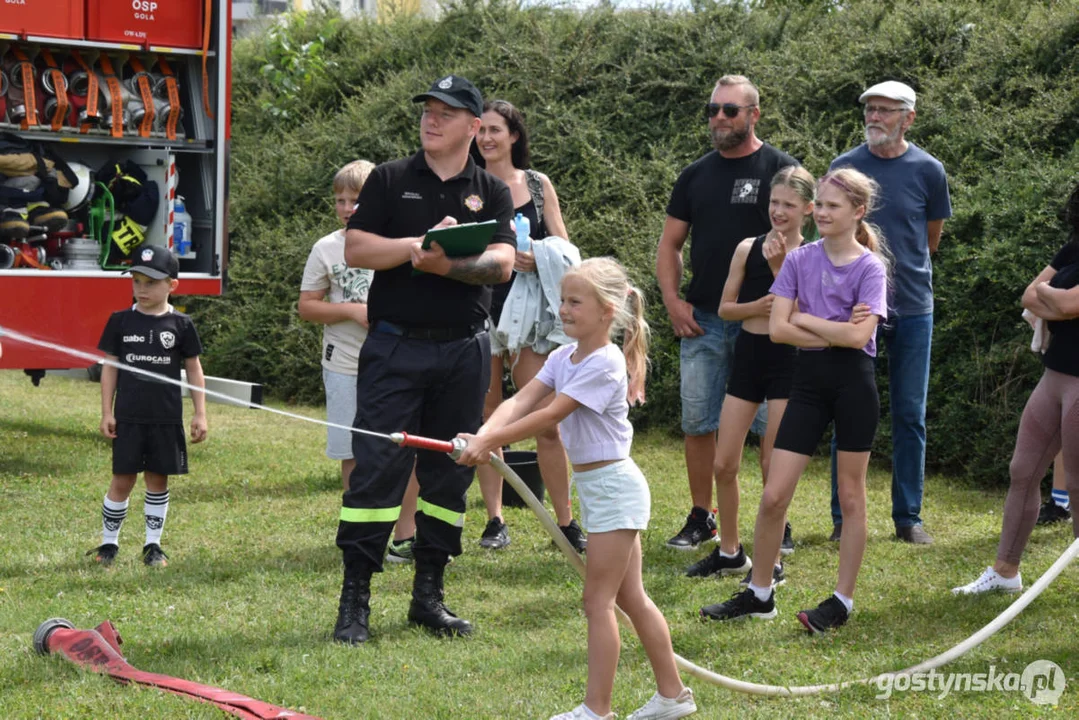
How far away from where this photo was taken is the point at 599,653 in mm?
4000

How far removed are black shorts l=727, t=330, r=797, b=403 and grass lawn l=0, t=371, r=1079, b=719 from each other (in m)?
0.94

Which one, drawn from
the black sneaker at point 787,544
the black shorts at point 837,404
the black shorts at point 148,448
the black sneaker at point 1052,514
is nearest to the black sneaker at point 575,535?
the black sneaker at point 787,544

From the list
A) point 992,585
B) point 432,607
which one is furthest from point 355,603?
point 992,585

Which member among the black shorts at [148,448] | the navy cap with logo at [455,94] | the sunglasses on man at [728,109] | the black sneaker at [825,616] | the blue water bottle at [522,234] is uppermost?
the sunglasses on man at [728,109]

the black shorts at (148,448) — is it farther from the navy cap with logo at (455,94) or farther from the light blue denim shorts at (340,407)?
the navy cap with logo at (455,94)

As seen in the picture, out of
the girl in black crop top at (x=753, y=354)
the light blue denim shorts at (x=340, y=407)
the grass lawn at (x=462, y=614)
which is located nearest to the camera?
the grass lawn at (x=462, y=614)

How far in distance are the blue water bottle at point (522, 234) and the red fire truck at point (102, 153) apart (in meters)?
3.85

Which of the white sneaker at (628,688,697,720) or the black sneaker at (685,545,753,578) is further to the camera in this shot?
the black sneaker at (685,545,753,578)

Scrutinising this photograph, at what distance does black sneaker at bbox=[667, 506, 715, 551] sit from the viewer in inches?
265

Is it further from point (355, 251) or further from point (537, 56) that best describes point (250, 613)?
point (537, 56)

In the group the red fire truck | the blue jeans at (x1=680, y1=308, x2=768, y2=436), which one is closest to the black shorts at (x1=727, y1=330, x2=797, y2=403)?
the blue jeans at (x1=680, y1=308, x2=768, y2=436)

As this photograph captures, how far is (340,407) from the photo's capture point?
22.7 ft

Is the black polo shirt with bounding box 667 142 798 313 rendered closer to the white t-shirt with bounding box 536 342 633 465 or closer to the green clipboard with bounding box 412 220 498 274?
the green clipboard with bounding box 412 220 498 274

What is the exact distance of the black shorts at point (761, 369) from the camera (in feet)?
19.6
